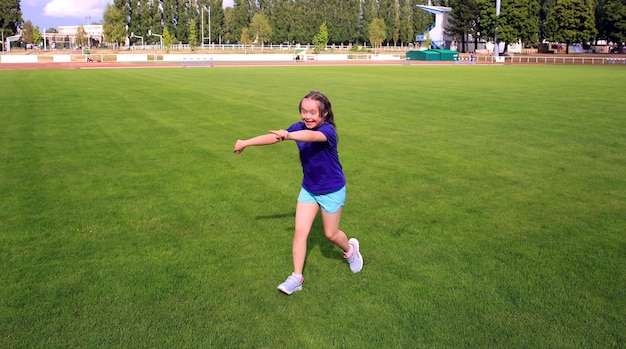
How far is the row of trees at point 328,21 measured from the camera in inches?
2986

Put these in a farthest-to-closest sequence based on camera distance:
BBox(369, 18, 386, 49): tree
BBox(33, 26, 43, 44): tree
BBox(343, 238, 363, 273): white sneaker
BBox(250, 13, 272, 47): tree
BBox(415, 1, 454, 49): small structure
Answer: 1. BBox(33, 26, 43, 44): tree
2. BBox(369, 18, 386, 49): tree
3. BBox(250, 13, 272, 47): tree
4. BBox(415, 1, 454, 49): small structure
5. BBox(343, 238, 363, 273): white sneaker

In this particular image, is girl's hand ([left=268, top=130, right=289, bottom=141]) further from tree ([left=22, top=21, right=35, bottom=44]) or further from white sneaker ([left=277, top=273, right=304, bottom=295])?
tree ([left=22, top=21, right=35, bottom=44])

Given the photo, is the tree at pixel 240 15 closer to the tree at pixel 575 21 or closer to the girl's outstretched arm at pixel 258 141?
the tree at pixel 575 21

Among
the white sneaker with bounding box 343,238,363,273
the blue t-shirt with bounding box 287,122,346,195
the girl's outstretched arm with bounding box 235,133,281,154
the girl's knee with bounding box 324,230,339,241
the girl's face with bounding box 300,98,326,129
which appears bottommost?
the white sneaker with bounding box 343,238,363,273

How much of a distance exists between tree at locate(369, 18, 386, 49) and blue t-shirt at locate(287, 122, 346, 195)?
Answer: 4055 inches

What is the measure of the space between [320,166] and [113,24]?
95.9m

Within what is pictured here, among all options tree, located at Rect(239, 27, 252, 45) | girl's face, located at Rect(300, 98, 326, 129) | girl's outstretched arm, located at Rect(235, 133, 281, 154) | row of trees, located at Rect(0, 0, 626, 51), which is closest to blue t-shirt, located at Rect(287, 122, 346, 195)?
girl's face, located at Rect(300, 98, 326, 129)

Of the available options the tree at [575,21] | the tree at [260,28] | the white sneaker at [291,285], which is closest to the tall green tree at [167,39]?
the tree at [260,28]

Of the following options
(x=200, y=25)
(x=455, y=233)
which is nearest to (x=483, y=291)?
(x=455, y=233)

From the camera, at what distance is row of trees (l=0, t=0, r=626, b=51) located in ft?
249

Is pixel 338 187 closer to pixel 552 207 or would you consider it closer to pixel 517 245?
pixel 517 245

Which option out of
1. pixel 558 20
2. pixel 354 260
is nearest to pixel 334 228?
pixel 354 260

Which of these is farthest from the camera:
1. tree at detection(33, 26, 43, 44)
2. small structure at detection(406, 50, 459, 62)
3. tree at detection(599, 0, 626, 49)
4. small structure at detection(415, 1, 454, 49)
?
tree at detection(33, 26, 43, 44)

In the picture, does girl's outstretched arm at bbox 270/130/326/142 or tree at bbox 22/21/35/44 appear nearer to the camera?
girl's outstretched arm at bbox 270/130/326/142
